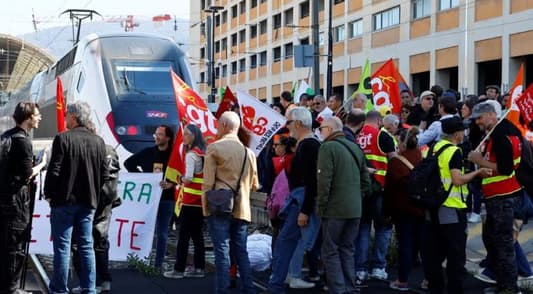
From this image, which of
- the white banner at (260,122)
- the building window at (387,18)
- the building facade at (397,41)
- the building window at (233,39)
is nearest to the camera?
the white banner at (260,122)

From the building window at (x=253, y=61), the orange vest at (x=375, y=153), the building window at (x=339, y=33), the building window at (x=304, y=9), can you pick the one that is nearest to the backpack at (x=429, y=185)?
the orange vest at (x=375, y=153)

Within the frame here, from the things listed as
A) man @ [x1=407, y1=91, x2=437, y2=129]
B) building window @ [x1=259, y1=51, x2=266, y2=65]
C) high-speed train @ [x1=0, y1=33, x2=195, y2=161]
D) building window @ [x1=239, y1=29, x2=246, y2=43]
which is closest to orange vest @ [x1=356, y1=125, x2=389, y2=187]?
man @ [x1=407, y1=91, x2=437, y2=129]

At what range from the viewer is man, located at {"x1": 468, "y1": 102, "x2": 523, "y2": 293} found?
27.7 feet

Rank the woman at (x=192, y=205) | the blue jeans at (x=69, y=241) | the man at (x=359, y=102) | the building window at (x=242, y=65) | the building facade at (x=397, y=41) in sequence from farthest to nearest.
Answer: the building window at (x=242, y=65) < the building facade at (x=397, y=41) < the man at (x=359, y=102) < the woman at (x=192, y=205) < the blue jeans at (x=69, y=241)

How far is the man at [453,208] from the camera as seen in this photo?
8148 mm

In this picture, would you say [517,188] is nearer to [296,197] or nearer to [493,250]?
[493,250]

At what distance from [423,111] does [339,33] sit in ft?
134

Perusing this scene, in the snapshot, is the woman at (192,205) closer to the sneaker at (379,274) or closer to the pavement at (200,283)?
the pavement at (200,283)

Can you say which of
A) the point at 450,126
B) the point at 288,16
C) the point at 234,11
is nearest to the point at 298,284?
the point at 450,126

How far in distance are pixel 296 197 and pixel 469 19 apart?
3098 cm

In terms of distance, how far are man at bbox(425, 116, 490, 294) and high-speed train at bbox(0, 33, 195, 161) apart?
1105 centimetres

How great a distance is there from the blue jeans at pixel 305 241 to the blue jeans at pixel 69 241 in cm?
217

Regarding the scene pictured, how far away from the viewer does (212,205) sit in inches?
321

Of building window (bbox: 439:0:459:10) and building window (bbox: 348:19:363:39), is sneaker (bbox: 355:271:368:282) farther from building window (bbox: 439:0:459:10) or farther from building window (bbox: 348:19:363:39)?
building window (bbox: 348:19:363:39)
